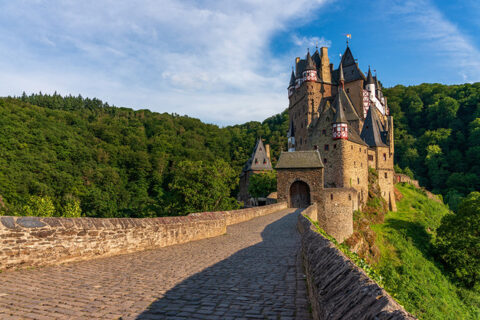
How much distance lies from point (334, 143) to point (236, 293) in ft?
112

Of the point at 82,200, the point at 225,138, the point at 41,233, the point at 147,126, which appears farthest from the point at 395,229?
the point at 147,126

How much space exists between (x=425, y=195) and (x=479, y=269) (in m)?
29.9

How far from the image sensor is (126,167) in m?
72.0

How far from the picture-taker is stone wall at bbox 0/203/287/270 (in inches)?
225

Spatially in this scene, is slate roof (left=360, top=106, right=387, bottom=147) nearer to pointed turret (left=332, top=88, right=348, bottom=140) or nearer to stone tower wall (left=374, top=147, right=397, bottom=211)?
stone tower wall (left=374, top=147, right=397, bottom=211)

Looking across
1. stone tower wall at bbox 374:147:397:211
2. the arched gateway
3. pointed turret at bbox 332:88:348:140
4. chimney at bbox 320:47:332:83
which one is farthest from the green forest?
chimney at bbox 320:47:332:83

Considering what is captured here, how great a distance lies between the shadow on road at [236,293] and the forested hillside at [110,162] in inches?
906

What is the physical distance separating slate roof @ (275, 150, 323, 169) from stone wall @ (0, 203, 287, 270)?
771 inches

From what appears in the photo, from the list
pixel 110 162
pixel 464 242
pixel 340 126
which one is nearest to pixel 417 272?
pixel 464 242

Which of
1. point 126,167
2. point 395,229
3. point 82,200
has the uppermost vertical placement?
point 126,167

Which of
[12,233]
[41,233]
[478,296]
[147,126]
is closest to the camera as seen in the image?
[12,233]

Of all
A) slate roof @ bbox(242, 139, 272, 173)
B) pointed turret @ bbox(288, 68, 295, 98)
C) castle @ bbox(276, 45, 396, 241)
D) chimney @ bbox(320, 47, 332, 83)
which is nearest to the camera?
castle @ bbox(276, 45, 396, 241)

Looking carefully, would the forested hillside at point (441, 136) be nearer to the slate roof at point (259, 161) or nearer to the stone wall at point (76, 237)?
the slate roof at point (259, 161)

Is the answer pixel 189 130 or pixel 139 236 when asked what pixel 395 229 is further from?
pixel 189 130
